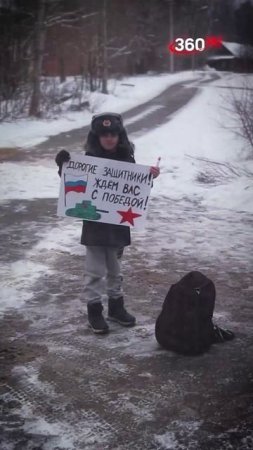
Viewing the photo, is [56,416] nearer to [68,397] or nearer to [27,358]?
[68,397]

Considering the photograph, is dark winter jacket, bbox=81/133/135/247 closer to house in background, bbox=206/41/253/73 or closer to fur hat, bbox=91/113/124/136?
fur hat, bbox=91/113/124/136

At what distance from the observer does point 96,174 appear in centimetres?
428

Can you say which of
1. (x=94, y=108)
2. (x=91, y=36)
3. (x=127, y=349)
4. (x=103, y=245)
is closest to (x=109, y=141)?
(x=103, y=245)

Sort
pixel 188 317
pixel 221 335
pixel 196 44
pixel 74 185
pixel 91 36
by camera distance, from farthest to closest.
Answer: pixel 91 36 < pixel 196 44 < pixel 74 185 < pixel 221 335 < pixel 188 317

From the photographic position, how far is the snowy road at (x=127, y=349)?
9.54 feet

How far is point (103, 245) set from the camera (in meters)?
4.11

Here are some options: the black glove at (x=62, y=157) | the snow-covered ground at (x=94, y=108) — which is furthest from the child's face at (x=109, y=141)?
the snow-covered ground at (x=94, y=108)

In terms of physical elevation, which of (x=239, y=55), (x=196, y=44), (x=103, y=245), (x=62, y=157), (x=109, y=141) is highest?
(x=196, y=44)

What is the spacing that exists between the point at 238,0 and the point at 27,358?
18.2 ft

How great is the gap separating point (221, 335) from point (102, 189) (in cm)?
154

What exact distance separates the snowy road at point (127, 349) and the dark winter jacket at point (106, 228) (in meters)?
0.73

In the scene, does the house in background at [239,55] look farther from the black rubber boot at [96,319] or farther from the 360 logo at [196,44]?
the black rubber boot at [96,319]

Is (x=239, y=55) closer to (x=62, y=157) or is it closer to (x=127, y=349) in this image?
(x=62, y=157)

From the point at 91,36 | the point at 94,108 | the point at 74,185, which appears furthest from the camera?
the point at 91,36
